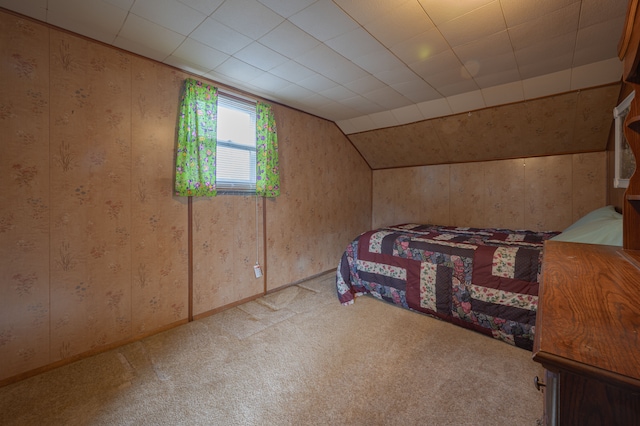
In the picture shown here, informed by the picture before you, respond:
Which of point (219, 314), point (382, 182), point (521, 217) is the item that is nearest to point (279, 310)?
point (219, 314)

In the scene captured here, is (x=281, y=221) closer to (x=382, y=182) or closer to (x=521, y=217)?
(x=382, y=182)

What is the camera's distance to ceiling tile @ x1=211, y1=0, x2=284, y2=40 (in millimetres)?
1572

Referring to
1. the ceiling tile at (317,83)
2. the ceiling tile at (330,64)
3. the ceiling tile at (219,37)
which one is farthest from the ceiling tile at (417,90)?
the ceiling tile at (219,37)

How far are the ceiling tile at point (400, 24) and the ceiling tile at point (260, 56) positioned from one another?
0.76 m

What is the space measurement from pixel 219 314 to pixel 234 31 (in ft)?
7.94

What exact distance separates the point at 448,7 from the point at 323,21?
0.76 meters

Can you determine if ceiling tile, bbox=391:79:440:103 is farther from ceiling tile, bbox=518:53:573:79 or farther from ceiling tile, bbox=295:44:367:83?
ceiling tile, bbox=518:53:573:79

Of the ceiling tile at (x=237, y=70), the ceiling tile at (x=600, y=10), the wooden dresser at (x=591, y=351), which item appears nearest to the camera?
the wooden dresser at (x=591, y=351)

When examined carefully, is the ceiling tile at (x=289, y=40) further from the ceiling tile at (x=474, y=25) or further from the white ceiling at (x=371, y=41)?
the ceiling tile at (x=474, y=25)

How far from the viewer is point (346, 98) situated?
Result: 3.03m

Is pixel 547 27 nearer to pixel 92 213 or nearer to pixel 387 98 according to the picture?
pixel 387 98

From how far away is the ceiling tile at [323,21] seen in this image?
1593 millimetres

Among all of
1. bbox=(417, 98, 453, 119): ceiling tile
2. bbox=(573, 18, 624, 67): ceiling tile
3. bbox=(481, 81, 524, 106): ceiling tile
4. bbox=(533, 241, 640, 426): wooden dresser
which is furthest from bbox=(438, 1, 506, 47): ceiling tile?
bbox=(533, 241, 640, 426): wooden dresser

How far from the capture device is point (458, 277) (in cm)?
223
